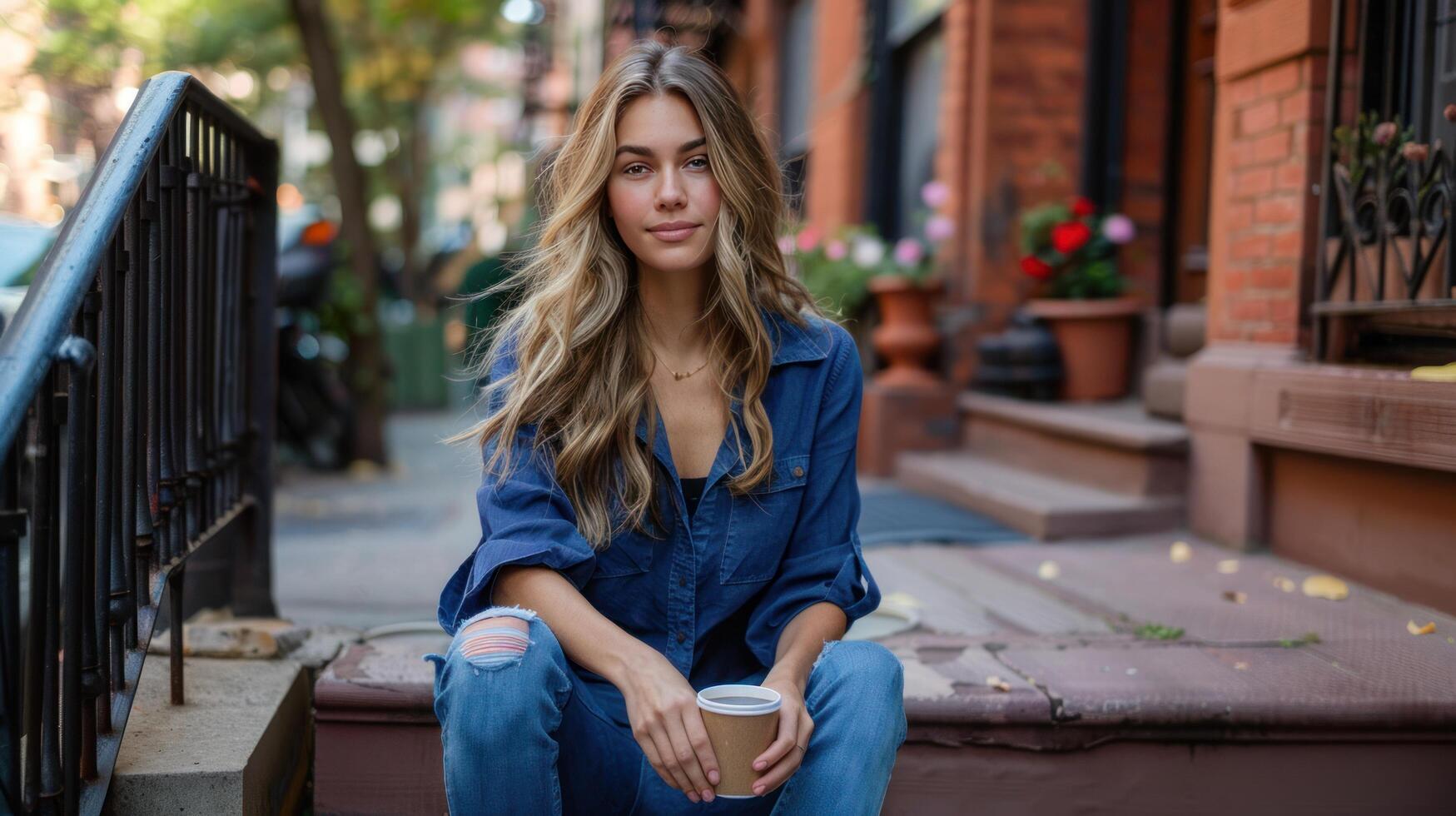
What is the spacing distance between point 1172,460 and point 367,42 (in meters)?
15.4

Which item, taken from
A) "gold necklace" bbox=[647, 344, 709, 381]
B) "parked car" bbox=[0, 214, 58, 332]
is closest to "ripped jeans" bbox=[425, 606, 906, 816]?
"gold necklace" bbox=[647, 344, 709, 381]

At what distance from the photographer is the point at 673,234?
2.10 m

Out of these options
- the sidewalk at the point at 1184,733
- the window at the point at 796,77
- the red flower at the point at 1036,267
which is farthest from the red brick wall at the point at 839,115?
the sidewalk at the point at 1184,733

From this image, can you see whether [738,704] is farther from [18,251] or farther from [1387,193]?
[18,251]

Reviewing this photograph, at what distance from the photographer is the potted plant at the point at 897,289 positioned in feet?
19.1

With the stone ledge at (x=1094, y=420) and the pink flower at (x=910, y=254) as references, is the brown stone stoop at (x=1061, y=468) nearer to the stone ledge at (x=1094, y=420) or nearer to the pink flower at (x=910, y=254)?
the stone ledge at (x=1094, y=420)

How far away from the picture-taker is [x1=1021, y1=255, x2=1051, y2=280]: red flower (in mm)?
5367

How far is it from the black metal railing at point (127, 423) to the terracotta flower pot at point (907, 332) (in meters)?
3.37

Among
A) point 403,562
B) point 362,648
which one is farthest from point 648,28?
point 362,648

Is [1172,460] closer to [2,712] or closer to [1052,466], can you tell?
[1052,466]

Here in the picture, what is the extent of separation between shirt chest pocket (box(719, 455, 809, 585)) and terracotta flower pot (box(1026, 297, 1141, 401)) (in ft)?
11.3

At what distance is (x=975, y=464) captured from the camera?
532cm

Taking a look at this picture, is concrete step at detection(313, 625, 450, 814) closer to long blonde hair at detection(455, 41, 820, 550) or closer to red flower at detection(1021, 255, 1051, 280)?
long blonde hair at detection(455, 41, 820, 550)

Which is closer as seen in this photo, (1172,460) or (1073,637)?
(1073,637)
